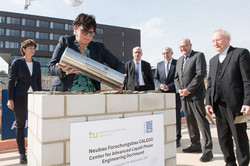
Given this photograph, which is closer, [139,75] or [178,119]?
[178,119]

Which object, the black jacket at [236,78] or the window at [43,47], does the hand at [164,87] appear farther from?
the window at [43,47]

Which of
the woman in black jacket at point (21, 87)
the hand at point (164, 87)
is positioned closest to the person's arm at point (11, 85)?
the woman in black jacket at point (21, 87)

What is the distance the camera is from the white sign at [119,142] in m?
1.09

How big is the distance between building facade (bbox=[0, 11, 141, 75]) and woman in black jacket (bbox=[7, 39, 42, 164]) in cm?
4606

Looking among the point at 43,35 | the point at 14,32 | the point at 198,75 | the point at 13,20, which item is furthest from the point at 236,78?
the point at 13,20

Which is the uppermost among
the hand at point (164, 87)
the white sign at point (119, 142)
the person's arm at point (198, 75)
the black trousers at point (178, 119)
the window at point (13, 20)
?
the window at point (13, 20)

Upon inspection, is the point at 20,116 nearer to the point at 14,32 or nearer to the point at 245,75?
the point at 245,75

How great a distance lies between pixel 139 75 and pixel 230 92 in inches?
83.2

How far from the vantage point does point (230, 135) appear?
2605mm

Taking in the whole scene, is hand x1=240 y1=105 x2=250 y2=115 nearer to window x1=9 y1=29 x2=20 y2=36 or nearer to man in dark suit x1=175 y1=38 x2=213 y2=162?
man in dark suit x1=175 y1=38 x2=213 y2=162

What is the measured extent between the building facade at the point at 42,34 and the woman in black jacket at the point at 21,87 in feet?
151

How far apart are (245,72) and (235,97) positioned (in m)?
0.35

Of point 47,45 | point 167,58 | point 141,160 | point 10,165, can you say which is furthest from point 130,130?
point 47,45

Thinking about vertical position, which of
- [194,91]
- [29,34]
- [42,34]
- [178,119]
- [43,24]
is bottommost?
[178,119]
